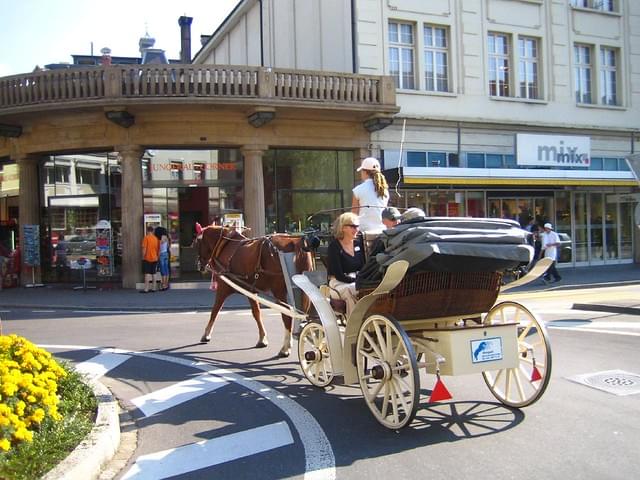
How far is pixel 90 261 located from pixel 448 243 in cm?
1714

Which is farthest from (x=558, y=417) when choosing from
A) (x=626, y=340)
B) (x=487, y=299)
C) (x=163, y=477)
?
(x=626, y=340)

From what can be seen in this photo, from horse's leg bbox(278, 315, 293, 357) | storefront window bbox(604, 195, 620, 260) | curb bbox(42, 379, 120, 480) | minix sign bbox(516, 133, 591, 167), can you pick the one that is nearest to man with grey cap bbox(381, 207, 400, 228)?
horse's leg bbox(278, 315, 293, 357)

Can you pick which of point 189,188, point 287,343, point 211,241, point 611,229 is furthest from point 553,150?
point 287,343

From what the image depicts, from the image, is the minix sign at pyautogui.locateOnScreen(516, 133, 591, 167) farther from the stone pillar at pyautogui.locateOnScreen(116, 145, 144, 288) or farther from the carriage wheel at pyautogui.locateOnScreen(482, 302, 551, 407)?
the carriage wheel at pyautogui.locateOnScreen(482, 302, 551, 407)

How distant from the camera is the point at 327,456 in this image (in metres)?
4.36

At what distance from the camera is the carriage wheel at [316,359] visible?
6168 millimetres

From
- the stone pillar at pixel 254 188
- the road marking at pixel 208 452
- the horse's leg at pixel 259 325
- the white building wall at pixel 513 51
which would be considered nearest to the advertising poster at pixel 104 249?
the stone pillar at pixel 254 188

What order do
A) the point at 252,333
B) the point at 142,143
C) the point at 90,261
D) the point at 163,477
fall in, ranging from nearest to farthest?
the point at 163,477
the point at 252,333
the point at 142,143
the point at 90,261

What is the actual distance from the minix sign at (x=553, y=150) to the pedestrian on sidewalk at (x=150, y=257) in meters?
13.1

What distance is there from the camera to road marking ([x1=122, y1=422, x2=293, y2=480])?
4223 millimetres

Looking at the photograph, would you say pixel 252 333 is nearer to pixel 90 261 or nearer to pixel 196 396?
pixel 196 396

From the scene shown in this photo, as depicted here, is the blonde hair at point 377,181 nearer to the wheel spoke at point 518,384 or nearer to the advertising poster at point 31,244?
the wheel spoke at point 518,384

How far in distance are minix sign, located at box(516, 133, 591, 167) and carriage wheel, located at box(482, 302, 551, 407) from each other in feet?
55.5

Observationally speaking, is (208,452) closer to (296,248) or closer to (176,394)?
(176,394)
